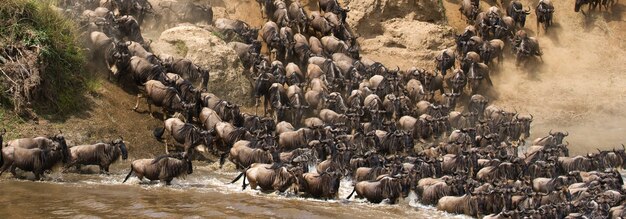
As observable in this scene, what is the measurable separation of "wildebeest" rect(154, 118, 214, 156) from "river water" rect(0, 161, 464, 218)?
1.82 m

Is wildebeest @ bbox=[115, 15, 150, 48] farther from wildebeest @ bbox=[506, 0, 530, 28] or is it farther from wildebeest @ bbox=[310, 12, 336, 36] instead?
wildebeest @ bbox=[506, 0, 530, 28]

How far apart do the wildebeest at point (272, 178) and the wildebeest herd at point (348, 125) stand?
27mm

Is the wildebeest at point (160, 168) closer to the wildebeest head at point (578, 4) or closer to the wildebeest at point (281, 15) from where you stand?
the wildebeest at point (281, 15)

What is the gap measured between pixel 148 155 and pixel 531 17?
18.3m

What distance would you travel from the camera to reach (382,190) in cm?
2127

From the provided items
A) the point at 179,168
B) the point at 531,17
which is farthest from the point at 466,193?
the point at 531,17

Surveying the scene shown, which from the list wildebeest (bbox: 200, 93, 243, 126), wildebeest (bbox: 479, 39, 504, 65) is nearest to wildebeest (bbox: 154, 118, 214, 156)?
wildebeest (bbox: 200, 93, 243, 126)

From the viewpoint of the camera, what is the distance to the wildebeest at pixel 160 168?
21312 mm

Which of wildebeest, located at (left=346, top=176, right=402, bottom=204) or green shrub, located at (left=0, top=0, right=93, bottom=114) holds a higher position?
green shrub, located at (left=0, top=0, right=93, bottom=114)

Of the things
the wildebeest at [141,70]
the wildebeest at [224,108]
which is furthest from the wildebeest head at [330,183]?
the wildebeest at [141,70]

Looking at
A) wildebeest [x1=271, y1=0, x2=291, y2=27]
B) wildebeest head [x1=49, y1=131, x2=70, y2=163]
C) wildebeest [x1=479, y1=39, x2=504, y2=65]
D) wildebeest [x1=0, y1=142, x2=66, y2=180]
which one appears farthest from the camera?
wildebeest [x1=479, y1=39, x2=504, y2=65]

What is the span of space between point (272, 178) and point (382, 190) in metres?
2.44

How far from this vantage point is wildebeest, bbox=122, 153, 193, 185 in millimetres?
21312

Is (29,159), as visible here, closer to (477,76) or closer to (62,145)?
(62,145)
